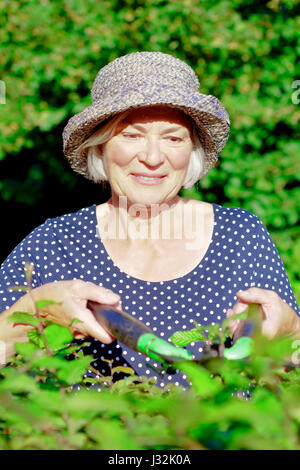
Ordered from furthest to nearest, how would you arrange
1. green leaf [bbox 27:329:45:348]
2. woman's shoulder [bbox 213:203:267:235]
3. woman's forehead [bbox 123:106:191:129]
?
woman's shoulder [bbox 213:203:267:235] → woman's forehead [bbox 123:106:191:129] → green leaf [bbox 27:329:45:348]

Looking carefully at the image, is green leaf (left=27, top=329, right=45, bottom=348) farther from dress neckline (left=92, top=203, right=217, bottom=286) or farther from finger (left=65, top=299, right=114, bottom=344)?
dress neckline (left=92, top=203, right=217, bottom=286)

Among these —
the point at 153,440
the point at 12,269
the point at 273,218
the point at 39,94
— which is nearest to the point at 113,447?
the point at 153,440

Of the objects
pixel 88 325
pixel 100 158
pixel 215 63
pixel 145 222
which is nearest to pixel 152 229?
pixel 145 222

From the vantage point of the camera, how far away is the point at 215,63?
429 centimetres

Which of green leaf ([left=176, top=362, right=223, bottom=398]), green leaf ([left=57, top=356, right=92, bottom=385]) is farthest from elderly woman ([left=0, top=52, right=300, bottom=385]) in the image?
green leaf ([left=176, top=362, right=223, bottom=398])

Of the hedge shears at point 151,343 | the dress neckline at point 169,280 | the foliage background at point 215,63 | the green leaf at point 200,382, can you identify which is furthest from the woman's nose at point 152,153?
the foliage background at point 215,63

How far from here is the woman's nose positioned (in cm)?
238

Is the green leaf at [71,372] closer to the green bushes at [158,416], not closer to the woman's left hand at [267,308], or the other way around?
the green bushes at [158,416]

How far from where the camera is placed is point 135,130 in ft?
7.84

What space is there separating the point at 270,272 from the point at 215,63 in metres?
2.30

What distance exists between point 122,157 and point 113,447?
1782 millimetres

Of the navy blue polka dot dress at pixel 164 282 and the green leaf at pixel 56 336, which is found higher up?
the navy blue polka dot dress at pixel 164 282

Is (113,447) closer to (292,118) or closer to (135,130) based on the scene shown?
(135,130)

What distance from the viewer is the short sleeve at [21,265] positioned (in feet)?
7.71
